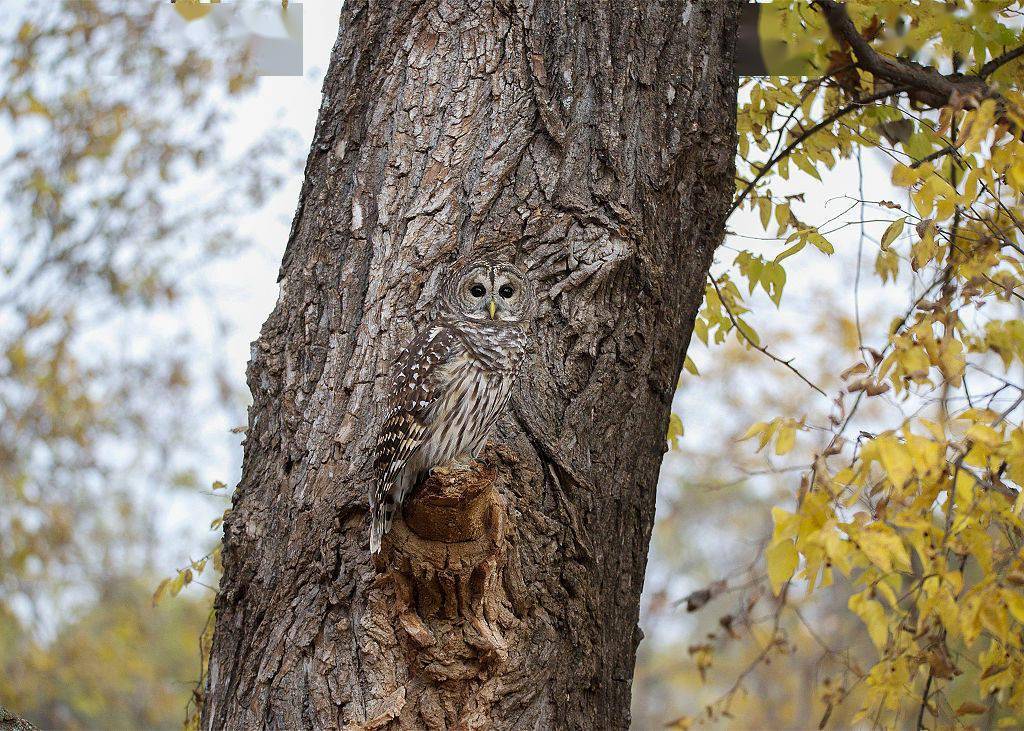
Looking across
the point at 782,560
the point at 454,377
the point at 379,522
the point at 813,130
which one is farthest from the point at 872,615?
the point at 813,130

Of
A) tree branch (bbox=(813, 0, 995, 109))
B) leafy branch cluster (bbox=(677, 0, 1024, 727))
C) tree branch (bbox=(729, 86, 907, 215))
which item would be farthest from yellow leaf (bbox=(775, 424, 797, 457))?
tree branch (bbox=(813, 0, 995, 109))

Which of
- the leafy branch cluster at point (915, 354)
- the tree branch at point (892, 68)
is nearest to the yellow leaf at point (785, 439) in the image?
the leafy branch cluster at point (915, 354)

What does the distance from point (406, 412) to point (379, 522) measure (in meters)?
0.41

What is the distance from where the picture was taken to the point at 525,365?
299cm

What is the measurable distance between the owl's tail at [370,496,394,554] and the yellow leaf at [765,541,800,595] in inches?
36.4

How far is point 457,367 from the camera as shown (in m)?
3.30

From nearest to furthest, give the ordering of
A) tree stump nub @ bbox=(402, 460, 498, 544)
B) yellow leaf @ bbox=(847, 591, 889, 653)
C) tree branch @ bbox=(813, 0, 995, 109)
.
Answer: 1. tree stump nub @ bbox=(402, 460, 498, 544)
2. yellow leaf @ bbox=(847, 591, 889, 653)
3. tree branch @ bbox=(813, 0, 995, 109)

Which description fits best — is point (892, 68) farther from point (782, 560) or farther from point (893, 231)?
point (782, 560)

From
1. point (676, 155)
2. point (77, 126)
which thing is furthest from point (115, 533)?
point (676, 155)

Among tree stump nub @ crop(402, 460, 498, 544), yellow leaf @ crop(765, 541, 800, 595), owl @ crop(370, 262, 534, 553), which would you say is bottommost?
yellow leaf @ crop(765, 541, 800, 595)

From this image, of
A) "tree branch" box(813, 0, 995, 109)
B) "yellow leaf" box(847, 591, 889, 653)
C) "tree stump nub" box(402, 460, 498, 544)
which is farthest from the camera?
"tree branch" box(813, 0, 995, 109)

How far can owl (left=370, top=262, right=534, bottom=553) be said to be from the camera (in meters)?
2.87

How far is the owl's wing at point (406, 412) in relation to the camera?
269 centimetres

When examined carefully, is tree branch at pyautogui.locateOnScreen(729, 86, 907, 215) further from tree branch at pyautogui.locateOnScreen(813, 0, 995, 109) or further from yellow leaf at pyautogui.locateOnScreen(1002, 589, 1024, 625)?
yellow leaf at pyautogui.locateOnScreen(1002, 589, 1024, 625)
